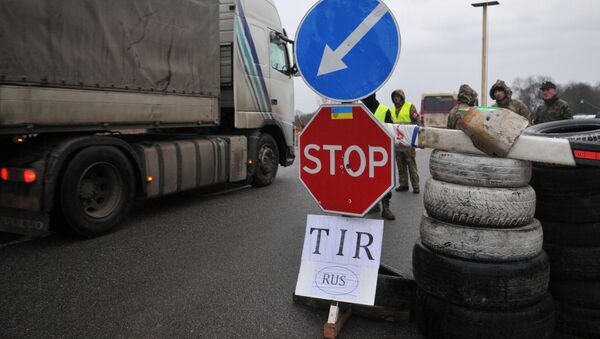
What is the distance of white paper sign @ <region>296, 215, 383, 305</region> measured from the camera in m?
3.08

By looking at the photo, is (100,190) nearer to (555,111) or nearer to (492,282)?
(492,282)

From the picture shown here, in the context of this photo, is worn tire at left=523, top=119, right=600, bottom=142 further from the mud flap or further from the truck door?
the truck door

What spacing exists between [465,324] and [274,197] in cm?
571

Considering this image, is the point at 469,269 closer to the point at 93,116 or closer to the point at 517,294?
the point at 517,294

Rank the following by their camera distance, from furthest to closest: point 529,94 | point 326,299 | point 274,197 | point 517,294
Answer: point 529,94, point 274,197, point 326,299, point 517,294

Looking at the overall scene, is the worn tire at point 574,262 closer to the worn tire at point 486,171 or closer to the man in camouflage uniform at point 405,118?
the worn tire at point 486,171

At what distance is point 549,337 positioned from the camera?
105 inches

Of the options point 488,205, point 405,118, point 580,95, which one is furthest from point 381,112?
point 580,95

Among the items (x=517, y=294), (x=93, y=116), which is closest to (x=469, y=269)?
(x=517, y=294)

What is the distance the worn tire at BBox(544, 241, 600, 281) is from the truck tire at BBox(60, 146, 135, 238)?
4.65 metres

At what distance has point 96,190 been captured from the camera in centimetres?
559

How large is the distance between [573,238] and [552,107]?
16.3 ft

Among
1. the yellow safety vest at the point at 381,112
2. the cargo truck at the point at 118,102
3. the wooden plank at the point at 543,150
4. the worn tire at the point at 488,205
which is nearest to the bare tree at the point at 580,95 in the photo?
the yellow safety vest at the point at 381,112

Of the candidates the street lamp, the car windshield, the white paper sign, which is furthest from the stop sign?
the car windshield
